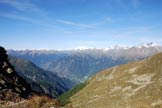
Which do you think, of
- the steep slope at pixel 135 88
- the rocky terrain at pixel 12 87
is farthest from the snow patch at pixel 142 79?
the rocky terrain at pixel 12 87

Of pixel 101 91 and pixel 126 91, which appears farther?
pixel 101 91

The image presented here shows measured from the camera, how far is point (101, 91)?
346ft

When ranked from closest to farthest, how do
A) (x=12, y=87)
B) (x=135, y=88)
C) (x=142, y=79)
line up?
(x=12, y=87)
(x=135, y=88)
(x=142, y=79)

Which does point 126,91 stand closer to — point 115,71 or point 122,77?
point 122,77

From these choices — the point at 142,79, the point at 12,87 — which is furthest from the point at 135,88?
the point at 12,87

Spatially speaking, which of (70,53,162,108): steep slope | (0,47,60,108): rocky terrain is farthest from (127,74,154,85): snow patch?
A: (0,47,60,108): rocky terrain

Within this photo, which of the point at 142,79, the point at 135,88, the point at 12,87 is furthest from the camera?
the point at 142,79

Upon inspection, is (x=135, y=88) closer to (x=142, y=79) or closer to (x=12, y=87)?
(x=142, y=79)

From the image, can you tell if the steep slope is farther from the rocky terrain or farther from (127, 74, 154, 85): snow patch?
the rocky terrain

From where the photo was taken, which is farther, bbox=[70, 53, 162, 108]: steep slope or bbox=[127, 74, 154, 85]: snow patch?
bbox=[127, 74, 154, 85]: snow patch

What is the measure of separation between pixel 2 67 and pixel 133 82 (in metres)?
44.7

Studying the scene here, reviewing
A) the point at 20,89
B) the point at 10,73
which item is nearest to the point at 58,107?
the point at 20,89

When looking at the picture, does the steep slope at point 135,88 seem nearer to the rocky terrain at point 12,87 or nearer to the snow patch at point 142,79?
the snow patch at point 142,79

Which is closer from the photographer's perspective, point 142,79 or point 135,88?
point 135,88
